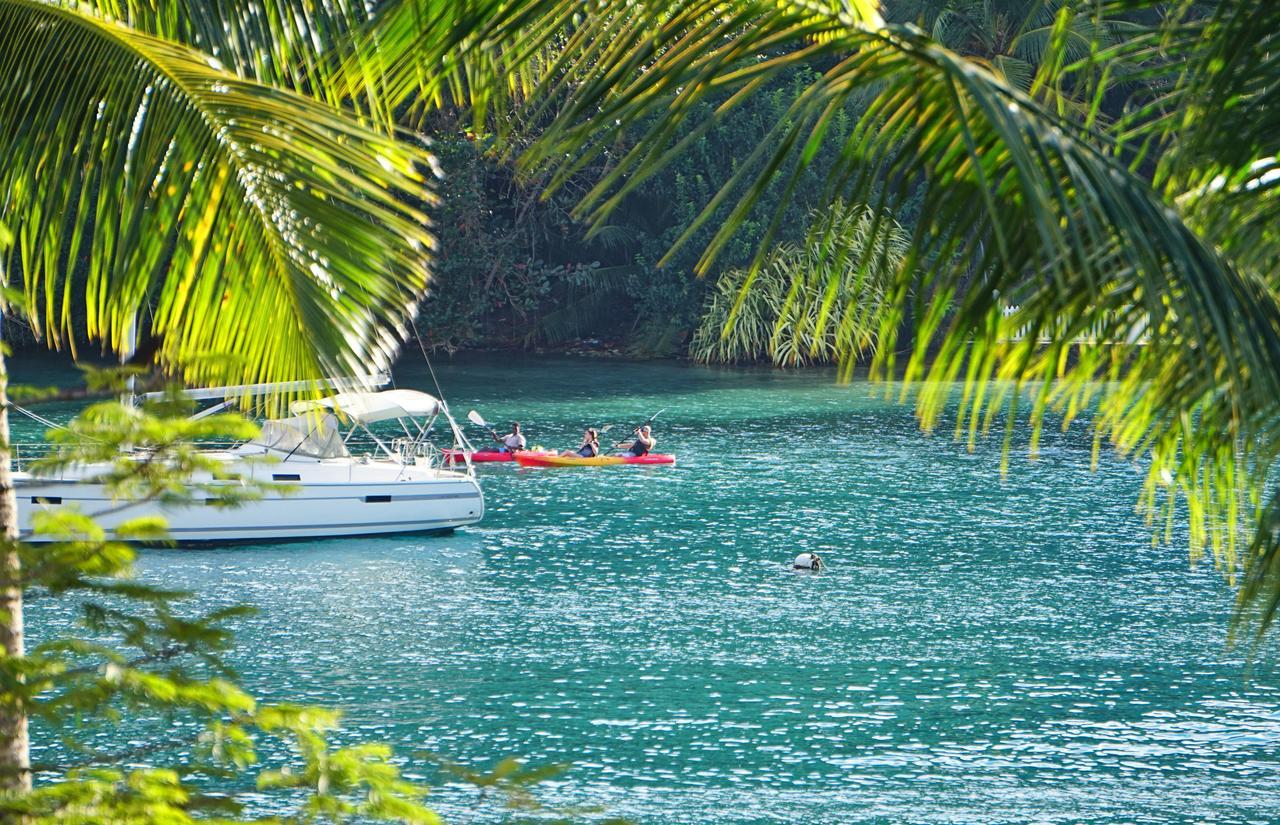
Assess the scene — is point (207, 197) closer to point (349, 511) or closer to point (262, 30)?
point (262, 30)

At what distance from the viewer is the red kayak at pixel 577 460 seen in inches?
1252

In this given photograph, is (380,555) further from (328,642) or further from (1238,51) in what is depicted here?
(1238,51)

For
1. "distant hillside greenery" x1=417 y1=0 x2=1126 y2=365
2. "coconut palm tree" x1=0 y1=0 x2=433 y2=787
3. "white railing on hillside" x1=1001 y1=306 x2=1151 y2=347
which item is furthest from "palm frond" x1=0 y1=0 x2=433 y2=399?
"distant hillside greenery" x1=417 y1=0 x2=1126 y2=365

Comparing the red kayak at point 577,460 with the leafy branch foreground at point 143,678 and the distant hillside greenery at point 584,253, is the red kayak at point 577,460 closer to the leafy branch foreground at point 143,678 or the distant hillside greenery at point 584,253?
the distant hillside greenery at point 584,253

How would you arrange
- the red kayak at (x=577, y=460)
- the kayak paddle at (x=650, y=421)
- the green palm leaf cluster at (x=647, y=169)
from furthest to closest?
1. the kayak paddle at (x=650, y=421)
2. the red kayak at (x=577, y=460)
3. the green palm leaf cluster at (x=647, y=169)

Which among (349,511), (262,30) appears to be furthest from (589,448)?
(262,30)

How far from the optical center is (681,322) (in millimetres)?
52562

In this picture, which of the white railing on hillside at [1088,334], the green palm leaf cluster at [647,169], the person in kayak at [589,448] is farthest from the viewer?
the person in kayak at [589,448]

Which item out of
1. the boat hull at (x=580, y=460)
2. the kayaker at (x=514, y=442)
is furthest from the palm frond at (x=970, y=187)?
the kayaker at (x=514, y=442)

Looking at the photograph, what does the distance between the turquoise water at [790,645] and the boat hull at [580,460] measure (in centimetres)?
31

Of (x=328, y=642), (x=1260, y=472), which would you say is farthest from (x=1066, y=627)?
(x=1260, y=472)

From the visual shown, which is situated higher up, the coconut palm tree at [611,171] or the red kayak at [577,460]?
the coconut palm tree at [611,171]

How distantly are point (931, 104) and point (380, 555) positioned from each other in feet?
70.9

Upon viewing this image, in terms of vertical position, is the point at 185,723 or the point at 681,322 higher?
the point at 681,322
